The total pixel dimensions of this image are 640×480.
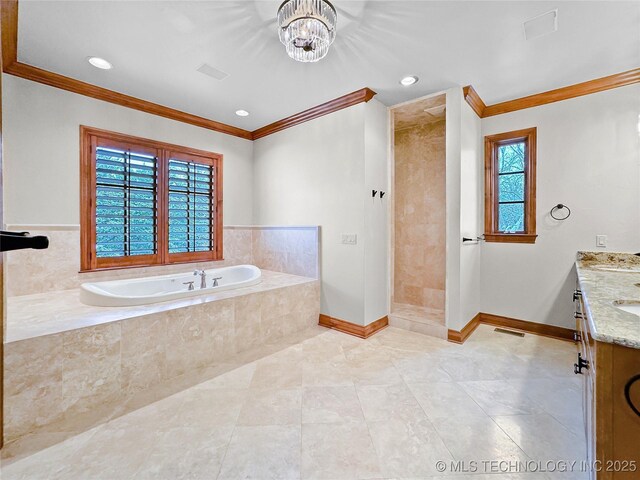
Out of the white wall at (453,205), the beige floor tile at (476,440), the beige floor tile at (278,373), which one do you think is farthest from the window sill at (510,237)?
the beige floor tile at (278,373)

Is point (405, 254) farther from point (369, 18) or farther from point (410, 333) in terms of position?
point (369, 18)

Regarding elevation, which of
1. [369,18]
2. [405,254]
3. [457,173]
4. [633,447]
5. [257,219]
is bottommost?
[633,447]

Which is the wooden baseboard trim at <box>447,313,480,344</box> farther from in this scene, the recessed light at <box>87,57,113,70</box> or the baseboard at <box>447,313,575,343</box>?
the recessed light at <box>87,57,113,70</box>

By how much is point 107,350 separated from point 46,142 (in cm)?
209

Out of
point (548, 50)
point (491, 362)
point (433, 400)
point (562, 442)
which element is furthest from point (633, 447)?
point (548, 50)

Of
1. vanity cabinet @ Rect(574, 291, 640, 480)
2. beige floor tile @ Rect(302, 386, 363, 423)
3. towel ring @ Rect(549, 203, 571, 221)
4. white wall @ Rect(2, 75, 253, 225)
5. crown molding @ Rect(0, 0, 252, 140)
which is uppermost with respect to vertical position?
crown molding @ Rect(0, 0, 252, 140)

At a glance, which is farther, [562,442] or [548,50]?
[548,50]

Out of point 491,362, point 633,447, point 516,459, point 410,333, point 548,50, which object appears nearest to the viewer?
point 633,447

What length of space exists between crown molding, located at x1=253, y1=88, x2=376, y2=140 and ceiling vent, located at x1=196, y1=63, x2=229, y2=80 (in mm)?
1042

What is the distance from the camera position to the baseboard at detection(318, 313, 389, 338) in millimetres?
2949

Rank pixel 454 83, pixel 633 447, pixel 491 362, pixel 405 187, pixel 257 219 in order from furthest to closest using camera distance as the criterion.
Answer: pixel 257 219, pixel 405 187, pixel 454 83, pixel 491 362, pixel 633 447

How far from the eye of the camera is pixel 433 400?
6.14 ft

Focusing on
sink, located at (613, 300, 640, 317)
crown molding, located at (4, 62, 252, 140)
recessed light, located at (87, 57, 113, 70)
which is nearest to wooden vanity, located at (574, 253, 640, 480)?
sink, located at (613, 300, 640, 317)

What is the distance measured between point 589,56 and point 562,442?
113 inches
